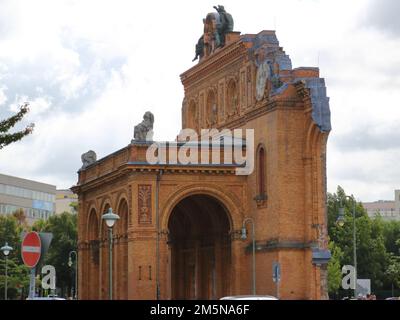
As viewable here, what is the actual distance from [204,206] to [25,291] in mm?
44436

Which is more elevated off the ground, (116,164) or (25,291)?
(116,164)

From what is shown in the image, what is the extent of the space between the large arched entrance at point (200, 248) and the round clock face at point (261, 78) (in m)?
6.26

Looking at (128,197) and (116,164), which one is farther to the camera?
(116,164)

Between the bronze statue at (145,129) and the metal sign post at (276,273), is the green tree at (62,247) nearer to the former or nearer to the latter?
the bronze statue at (145,129)

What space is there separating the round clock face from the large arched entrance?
20.5ft

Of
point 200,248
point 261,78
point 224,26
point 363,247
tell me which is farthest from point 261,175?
point 363,247

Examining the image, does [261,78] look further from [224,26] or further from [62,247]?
[62,247]

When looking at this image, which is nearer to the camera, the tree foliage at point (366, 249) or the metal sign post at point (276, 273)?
the metal sign post at point (276, 273)

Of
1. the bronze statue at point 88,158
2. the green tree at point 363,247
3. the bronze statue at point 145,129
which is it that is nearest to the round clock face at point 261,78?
the bronze statue at point 145,129

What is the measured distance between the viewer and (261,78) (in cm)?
5331

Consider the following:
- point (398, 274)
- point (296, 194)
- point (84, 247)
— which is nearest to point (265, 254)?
point (296, 194)

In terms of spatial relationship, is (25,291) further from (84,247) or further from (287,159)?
(287,159)

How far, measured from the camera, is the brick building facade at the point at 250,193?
1988 inches

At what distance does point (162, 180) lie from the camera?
52125 millimetres
